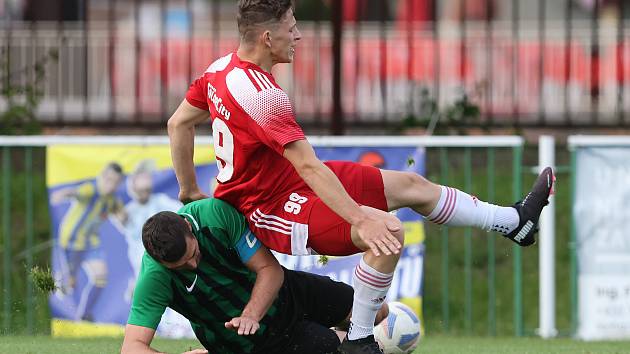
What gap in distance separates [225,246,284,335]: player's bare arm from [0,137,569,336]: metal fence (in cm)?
375

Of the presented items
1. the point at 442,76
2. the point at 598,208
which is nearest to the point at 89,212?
the point at 598,208

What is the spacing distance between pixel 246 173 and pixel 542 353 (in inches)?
97.4

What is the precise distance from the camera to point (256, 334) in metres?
7.32

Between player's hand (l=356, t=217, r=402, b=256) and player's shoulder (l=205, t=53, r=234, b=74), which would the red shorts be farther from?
player's shoulder (l=205, t=53, r=234, b=74)

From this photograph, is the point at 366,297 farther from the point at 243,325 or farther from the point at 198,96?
the point at 198,96

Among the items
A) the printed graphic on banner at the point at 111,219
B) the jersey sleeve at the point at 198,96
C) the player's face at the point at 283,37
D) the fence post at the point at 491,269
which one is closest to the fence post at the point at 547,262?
the fence post at the point at 491,269

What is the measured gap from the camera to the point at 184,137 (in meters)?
7.93

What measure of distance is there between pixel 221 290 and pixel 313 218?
0.55m

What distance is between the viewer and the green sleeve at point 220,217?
23.8 feet

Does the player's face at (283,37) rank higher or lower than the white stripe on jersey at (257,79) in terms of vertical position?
higher

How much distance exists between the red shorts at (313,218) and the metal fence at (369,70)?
812 cm

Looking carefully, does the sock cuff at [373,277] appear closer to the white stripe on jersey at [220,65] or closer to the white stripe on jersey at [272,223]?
the white stripe on jersey at [272,223]

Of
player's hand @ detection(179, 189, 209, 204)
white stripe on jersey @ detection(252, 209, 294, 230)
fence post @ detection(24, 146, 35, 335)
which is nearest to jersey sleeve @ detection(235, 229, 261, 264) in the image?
white stripe on jersey @ detection(252, 209, 294, 230)

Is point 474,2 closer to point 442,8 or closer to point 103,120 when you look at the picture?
point 442,8
